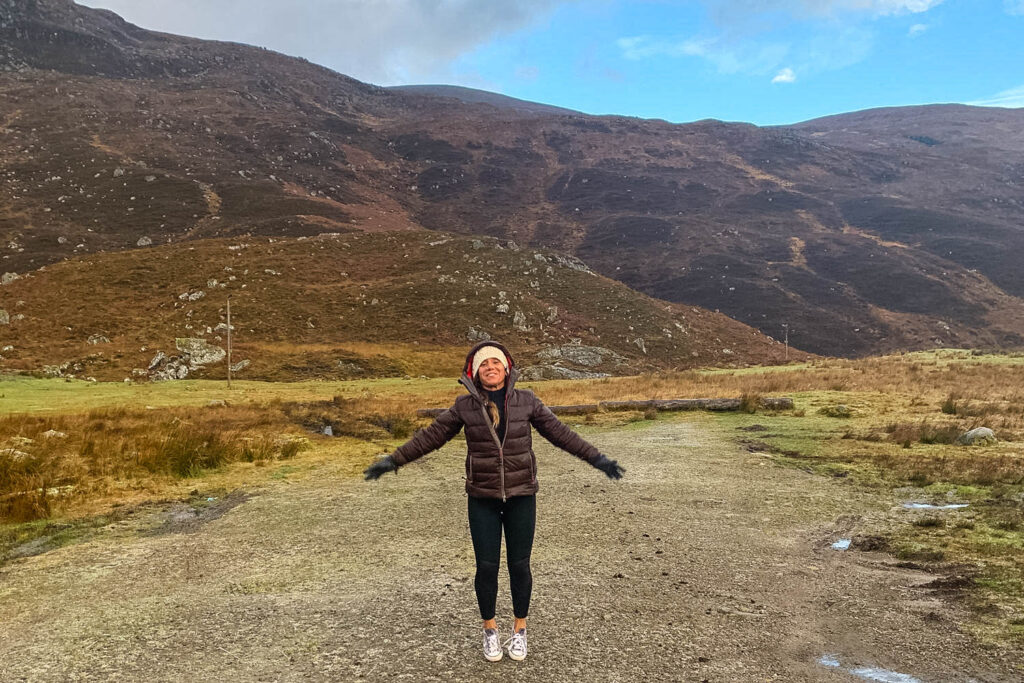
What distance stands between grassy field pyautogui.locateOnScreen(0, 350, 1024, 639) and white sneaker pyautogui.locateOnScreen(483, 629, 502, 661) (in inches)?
173

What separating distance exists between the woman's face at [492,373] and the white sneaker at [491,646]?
2.07 meters

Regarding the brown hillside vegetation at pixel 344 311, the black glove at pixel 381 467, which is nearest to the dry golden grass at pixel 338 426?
the black glove at pixel 381 467

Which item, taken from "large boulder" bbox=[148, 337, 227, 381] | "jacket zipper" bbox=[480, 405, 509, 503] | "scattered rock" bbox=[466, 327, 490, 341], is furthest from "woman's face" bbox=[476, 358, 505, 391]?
"scattered rock" bbox=[466, 327, 490, 341]

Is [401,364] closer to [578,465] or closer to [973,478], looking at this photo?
[578,465]

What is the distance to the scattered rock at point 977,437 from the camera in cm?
1438

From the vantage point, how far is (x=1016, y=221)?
5172 inches

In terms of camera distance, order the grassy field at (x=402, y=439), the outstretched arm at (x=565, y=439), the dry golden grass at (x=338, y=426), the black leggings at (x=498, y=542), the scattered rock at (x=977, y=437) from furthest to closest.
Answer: the scattered rock at (x=977, y=437) < the dry golden grass at (x=338, y=426) < the grassy field at (x=402, y=439) < the outstretched arm at (x=565, y=439) < the black leggings at (x=498, y=542)

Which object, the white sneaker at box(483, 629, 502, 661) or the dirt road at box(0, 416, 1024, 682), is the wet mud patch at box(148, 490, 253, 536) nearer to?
the dirt road at box(0, 416, 1024, 682)

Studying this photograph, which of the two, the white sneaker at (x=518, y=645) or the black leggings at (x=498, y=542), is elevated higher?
the black leggings at (x=498, y=542)

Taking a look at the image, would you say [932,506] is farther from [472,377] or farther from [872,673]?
[472,377]

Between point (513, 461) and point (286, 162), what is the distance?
124561mm

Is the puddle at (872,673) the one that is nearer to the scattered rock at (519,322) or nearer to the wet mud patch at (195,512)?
the wet mud patch at (195,512)

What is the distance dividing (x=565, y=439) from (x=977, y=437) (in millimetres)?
14236

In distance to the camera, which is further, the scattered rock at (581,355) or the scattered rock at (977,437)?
the scattered rock at (581,355)
